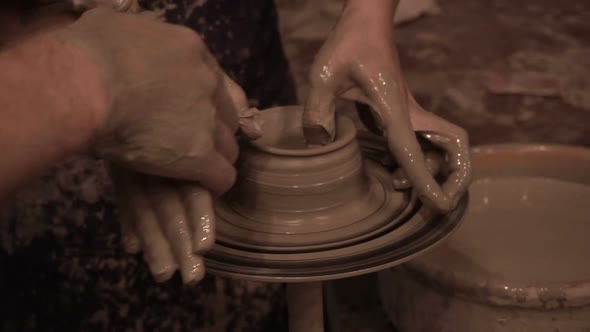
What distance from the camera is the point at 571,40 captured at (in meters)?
2.57

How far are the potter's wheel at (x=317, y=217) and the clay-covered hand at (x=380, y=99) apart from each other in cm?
4

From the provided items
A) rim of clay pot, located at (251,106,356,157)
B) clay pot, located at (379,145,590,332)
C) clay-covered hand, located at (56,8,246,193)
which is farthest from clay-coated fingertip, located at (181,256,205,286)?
clay pot, located at (379,145,590,332)

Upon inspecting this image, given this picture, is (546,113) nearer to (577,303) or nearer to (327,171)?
(577,303)

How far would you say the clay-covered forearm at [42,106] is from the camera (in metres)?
0.71

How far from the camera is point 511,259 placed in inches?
54.7

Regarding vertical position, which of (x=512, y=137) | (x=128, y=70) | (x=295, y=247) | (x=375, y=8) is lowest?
(x=512, y=137)

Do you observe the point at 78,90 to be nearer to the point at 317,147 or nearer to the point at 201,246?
the point at 201,246

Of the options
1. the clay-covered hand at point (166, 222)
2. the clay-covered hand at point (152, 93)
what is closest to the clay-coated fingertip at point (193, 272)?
the clay-covered hand at point (166, 222)

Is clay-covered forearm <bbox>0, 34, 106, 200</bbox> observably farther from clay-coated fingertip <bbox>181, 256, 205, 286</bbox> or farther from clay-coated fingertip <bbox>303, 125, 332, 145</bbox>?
clay-coated fingertip <bbox>303, 125, 332, 145</bbox>

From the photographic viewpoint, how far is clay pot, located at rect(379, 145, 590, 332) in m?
1.17

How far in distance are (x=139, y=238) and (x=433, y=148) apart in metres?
0.54

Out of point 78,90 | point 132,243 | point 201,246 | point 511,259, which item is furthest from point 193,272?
point 511,259

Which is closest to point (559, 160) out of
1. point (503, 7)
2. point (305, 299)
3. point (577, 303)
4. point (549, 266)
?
point (549, 266)

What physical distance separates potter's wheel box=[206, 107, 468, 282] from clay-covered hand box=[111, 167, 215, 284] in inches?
4.5
